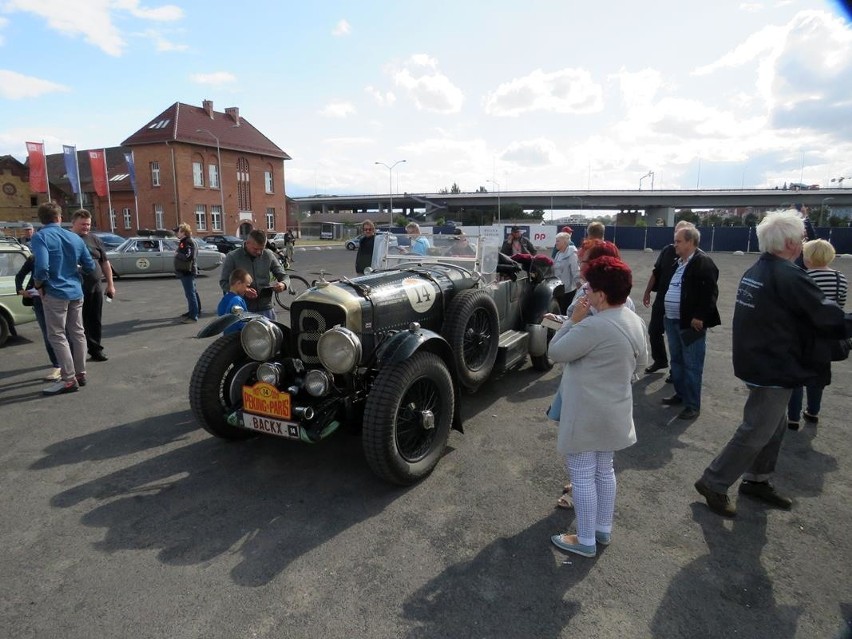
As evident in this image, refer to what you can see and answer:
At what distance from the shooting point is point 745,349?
Result: 296 centimetres

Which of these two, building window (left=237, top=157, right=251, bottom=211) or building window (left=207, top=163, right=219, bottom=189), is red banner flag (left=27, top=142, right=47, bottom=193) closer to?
building window (left=207, top=163, right=219, bottom=189)

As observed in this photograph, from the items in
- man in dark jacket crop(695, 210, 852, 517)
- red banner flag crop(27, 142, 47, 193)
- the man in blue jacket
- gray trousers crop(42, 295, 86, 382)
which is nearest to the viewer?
man in dark jacket crop(695, 210, 852, 517)

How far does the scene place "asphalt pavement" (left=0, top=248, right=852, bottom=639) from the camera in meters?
2.26

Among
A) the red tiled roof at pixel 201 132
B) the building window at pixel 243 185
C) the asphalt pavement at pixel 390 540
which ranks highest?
the red tiled roof at pixel 201 132

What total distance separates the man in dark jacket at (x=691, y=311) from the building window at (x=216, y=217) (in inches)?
1732

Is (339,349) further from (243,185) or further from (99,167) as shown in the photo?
(243,185)

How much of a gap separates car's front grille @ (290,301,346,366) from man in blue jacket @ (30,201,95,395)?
112 inches

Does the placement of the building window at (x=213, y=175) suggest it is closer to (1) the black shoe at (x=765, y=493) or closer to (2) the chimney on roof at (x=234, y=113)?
(2) the chimney on roof at (x=234, y=113)

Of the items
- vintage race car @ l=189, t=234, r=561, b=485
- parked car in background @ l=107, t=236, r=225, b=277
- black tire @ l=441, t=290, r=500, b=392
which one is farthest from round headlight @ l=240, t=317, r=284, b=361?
parked car in background @ l=107, t=236, r=225, b=277

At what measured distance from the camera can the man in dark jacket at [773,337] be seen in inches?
108

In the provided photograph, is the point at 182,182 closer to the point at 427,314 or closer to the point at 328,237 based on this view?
the point at 328,237

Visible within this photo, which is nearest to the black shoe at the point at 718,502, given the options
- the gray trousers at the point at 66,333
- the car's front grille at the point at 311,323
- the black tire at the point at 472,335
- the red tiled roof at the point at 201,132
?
the black tire at the point at 472,335

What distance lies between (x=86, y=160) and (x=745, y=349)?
64.1m

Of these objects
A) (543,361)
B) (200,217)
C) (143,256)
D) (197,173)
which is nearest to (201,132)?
(197,173)
